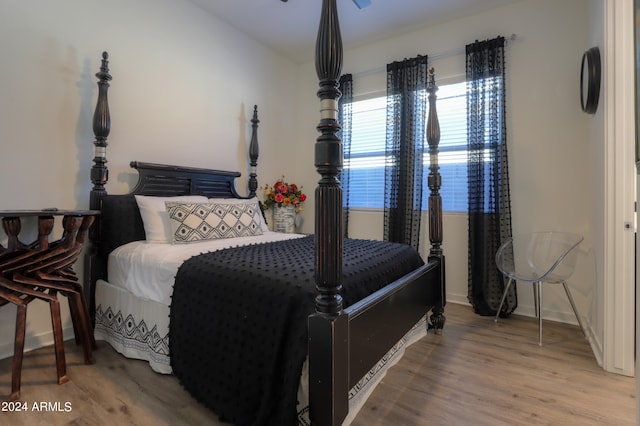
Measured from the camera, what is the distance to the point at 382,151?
372cm

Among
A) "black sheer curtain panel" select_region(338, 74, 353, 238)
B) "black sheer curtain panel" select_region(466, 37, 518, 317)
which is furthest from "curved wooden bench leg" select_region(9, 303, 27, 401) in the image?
"black sheer curtain panel" select_region(466, 37, 518, 317)

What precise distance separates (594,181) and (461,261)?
1263 millimetres

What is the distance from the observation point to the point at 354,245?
2312mm

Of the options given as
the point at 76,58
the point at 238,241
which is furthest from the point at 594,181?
the point at 76,58

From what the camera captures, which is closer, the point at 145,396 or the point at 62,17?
the point at 145,396

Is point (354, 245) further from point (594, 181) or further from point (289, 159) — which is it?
point (289, 159)

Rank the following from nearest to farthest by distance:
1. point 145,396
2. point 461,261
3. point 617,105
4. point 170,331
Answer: point 145,396 → point 170,331 → point 617,105 → point 461,261

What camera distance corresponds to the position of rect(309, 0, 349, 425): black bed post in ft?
3.59

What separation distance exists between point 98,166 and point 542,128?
144 inches

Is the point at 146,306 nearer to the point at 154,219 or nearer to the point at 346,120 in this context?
the point at 154,219

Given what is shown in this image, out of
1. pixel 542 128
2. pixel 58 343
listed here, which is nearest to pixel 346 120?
pixel 542 128

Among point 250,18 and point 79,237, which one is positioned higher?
point 250,18

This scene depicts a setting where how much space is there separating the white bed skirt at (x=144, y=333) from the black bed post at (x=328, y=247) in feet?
1.32

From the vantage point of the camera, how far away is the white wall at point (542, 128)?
2677 mm
